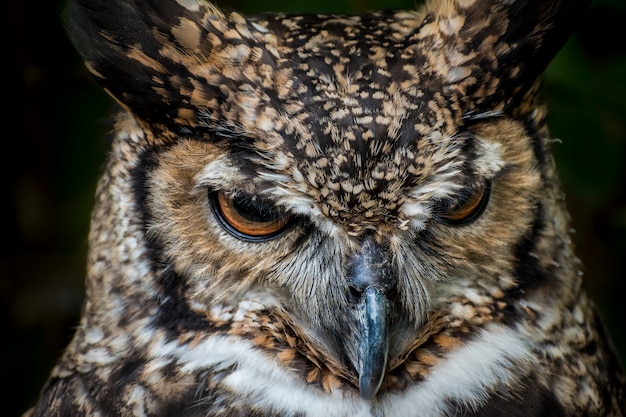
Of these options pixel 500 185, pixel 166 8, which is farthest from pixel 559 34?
pixel 166 8

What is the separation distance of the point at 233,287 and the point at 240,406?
0.27 meters

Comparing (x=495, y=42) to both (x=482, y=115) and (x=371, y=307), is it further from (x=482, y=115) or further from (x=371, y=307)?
(x=371, y=307)

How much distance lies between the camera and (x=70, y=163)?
2842 millimetres

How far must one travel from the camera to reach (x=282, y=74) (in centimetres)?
167

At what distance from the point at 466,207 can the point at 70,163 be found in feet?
5.11

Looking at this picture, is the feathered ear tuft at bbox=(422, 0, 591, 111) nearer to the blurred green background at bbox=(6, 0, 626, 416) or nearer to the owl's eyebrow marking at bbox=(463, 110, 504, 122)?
the owl's eyebrow marking at bbox=(463, 110, 504, 122)

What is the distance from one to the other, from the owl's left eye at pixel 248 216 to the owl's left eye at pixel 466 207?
0.30m

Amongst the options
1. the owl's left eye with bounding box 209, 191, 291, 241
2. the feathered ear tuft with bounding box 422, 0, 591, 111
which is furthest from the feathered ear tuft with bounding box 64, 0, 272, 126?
the feathered ear tuft with bounding box 422, 0, 591, 111

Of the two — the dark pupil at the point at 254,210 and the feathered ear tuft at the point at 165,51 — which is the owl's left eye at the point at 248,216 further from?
the feathered ear tuft at the point at 165,51

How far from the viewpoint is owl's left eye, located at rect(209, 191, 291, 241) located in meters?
1.66

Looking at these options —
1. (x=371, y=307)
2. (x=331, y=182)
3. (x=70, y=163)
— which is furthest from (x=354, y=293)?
(x=70, y=163)

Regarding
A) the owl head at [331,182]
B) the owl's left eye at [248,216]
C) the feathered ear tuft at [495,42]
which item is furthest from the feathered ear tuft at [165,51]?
the feathered ear tuft at [495,42]

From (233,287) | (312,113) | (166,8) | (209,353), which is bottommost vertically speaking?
(209,353)

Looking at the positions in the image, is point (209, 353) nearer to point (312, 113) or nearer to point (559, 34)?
point (312, 113)
